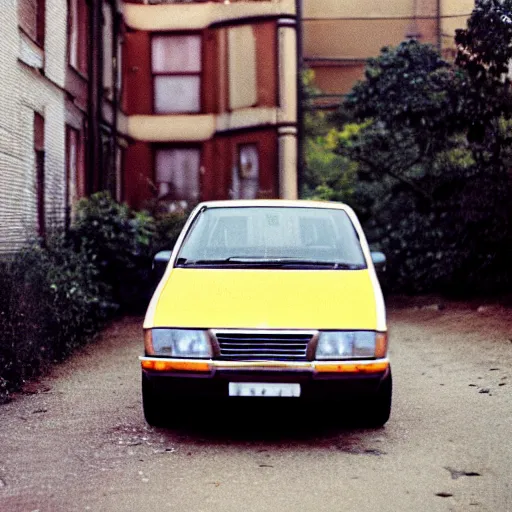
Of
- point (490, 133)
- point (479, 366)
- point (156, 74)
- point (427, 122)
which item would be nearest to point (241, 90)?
point (156, 74)

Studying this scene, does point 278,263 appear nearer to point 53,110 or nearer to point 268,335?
point 268,335

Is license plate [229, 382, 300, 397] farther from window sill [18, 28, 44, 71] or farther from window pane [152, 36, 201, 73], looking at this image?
window pane [152, 36, 201, 73]

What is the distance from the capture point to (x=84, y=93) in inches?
683

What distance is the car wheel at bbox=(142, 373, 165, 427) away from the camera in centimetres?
682

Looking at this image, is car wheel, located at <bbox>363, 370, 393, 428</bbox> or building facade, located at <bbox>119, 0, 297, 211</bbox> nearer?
car wheel, located at <bbox>363, 370, 393, 428</bbox>

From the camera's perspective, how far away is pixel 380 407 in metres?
7.02

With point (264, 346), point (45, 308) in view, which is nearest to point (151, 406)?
point (264, 346)

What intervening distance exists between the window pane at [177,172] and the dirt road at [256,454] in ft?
42.8

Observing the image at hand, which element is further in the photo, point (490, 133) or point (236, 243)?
point (490, 133)

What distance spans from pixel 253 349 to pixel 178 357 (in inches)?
21.5

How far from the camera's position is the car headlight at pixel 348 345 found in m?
6.48

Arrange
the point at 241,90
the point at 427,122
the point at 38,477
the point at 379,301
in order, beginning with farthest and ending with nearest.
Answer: the point at 241,90 → the point at 427,122 → the point at 379,301 → the point at 38,477

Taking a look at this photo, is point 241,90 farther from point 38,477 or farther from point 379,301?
point 38,477

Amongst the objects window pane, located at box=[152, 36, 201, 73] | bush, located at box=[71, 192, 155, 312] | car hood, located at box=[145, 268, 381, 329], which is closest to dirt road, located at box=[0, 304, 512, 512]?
car hood, located at box=[145, 268, 381, 329]
